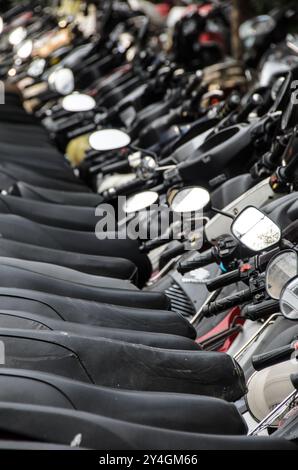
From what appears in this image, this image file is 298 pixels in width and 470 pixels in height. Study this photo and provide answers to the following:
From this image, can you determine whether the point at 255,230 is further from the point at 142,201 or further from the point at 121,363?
the point at 142,201

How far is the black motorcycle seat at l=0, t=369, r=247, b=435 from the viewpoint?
2312mm

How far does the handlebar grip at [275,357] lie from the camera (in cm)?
279

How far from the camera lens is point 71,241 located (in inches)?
177

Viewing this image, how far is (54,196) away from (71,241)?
0.95m

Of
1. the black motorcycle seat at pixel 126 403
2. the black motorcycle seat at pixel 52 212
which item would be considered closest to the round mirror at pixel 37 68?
the black motorcycle seat at pixel 52 212

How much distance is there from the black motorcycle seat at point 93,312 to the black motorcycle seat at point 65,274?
297 millimetres

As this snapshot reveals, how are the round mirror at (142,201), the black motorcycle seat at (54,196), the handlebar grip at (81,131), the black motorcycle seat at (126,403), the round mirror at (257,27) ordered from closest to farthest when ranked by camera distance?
the black motorcycle seat at (126,403) < the round mirror at (142,201) < the black motorcycle seat at (54,196) < the handlebar grip at (81,131) < the round mirror at (257,27)

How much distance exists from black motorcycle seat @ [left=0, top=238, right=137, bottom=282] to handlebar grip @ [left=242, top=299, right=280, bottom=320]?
1.07 m

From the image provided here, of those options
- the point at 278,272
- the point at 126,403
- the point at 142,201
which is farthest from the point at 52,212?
the point at 126,403

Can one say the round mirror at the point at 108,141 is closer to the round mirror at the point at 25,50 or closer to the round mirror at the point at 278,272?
the round mirror at the point at 278,272
